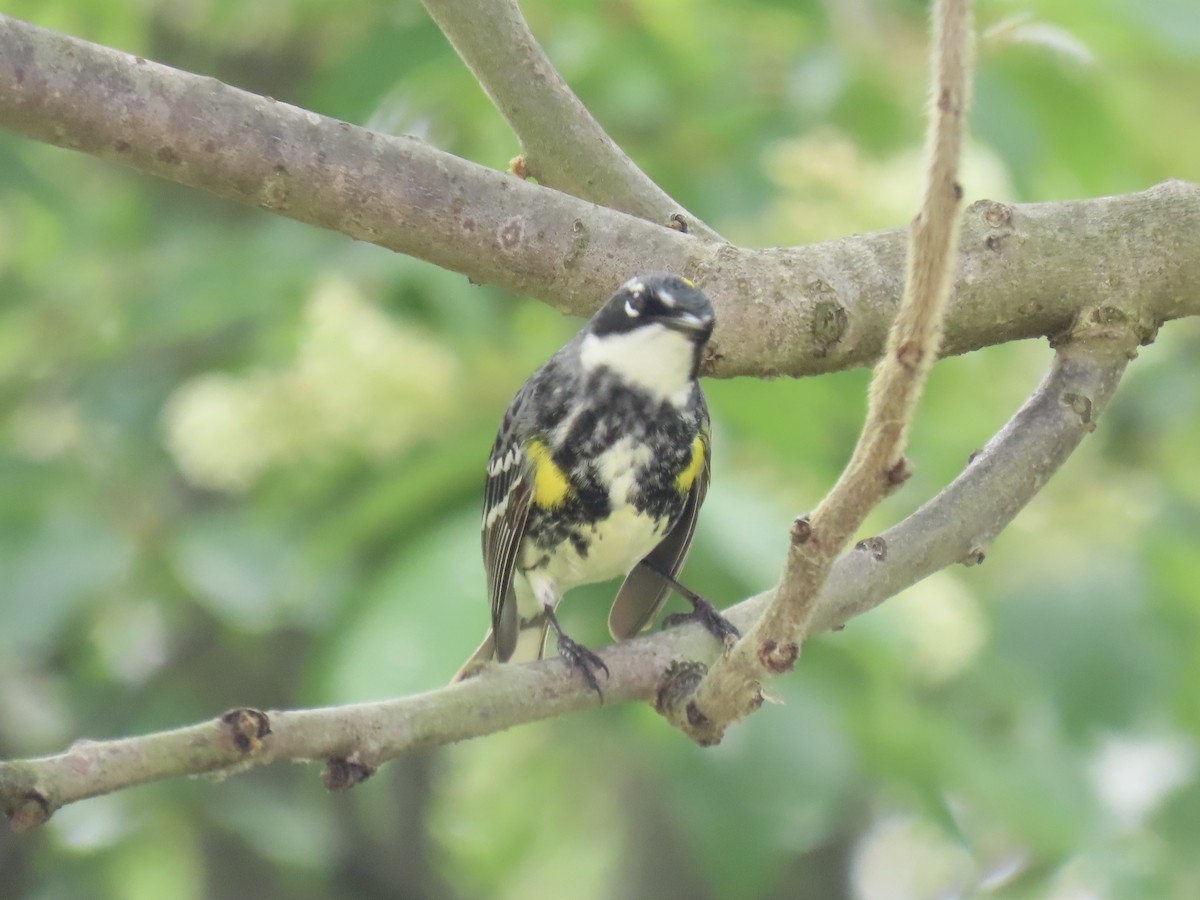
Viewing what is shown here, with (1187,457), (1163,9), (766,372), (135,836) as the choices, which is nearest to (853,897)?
(1187,457)

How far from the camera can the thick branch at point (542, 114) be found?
2453mm

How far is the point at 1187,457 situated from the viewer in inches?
219

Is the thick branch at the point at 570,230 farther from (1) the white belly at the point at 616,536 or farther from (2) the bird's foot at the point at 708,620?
(1) the white belly at the point at 616,536

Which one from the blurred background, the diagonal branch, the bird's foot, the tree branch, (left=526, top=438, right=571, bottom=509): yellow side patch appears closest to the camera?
the diagonal branch

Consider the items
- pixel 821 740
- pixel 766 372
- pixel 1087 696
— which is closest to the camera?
pixel 766 372

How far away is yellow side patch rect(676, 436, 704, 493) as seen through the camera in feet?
10.2

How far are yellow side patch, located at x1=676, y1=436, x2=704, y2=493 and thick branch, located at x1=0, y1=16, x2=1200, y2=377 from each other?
76 cm

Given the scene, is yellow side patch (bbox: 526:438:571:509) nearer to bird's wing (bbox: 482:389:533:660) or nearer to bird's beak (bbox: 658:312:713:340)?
bird's wing (bbox: 482:389:533:660)

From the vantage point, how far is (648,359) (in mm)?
2807

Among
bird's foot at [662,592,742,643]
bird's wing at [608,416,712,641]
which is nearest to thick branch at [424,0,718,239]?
bird's foot at [662,592,742,643]

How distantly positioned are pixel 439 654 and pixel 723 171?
5.84 ft

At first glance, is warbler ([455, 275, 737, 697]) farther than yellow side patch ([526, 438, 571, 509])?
No

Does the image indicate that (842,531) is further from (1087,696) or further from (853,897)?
(853,897)

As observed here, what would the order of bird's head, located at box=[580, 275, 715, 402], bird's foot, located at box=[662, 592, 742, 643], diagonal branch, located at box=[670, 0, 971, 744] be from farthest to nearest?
bird's foot, located at box=[662, 592, 742, 643] < bird's head, located at box=[580, 275, 715, 402] < diagonal branch, located at box=[670, 0, 971, 744]
